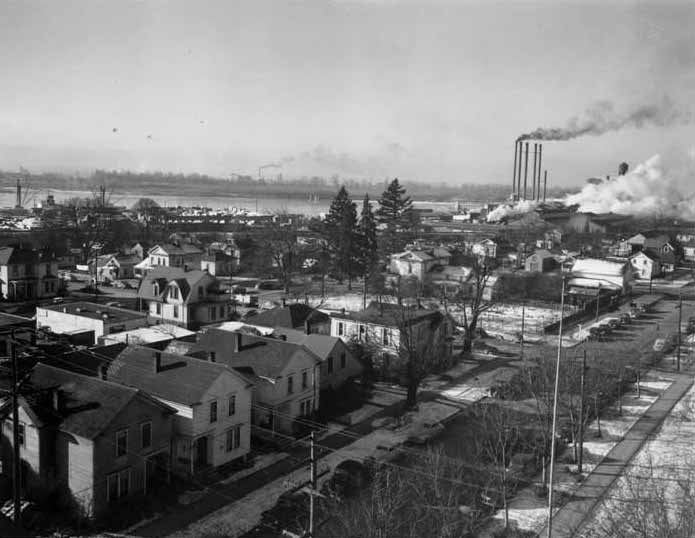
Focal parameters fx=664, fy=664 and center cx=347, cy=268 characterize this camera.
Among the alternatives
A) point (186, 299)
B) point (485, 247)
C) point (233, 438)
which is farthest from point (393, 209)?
point (233, 438)

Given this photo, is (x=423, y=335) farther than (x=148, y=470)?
Yes

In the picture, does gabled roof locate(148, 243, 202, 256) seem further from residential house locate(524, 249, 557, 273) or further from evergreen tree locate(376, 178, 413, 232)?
residential house locate(524, 249, 557, 273)

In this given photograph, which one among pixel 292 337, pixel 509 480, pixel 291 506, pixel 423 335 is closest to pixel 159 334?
pixel 292 337

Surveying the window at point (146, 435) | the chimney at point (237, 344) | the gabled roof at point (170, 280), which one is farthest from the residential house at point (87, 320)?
the window at point (146, 435)

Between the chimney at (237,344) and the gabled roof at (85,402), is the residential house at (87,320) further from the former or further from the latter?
the gabled roof at (85,402)

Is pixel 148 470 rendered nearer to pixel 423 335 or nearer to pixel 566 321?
pixel 423 335

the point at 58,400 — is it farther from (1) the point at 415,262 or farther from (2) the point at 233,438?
(1) the point at 415,262

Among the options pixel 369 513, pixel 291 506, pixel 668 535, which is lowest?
pixel 291 506
